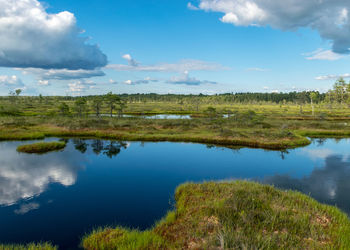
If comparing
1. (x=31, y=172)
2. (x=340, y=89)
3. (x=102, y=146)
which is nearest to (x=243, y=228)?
(x=31, y=172)

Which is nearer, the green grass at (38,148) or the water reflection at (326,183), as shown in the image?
the water reflection at (326,183)

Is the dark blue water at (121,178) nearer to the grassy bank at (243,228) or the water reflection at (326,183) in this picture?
the water reflection at (326,183)

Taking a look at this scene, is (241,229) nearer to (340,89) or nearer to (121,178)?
(121,178)

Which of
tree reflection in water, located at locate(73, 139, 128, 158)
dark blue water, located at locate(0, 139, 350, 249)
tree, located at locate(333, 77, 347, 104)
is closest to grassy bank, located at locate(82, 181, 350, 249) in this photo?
dark blue water, located at locate(0, 139, 350, 249)

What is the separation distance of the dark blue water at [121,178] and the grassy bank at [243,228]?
115 inches

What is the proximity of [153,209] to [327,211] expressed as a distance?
12937mm

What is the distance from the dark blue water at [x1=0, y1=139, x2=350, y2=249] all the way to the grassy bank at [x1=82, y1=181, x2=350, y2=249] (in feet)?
9.62

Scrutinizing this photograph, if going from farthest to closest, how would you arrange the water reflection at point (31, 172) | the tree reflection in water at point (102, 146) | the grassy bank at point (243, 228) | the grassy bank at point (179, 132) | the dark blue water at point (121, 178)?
the grassy bank at point (179, 132), the tree reflection in water at point (102, 146), the water reflection at point (31, 172), the dark blue water at point (121, 178), the grassy bank at point (243, 228)

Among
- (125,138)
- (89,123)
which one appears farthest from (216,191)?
(89,123)

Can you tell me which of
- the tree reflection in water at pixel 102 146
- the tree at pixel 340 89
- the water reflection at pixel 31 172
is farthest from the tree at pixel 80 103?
the tree at pixel 340 89

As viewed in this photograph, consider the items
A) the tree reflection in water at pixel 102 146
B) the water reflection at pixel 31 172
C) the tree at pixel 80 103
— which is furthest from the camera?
the tree at pixel 80 103

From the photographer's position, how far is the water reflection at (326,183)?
19.8 metres

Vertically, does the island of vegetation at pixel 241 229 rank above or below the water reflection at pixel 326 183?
above

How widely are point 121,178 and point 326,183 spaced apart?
80.1 feet
